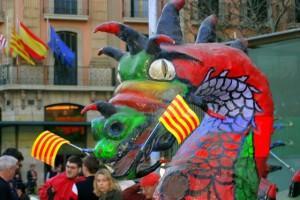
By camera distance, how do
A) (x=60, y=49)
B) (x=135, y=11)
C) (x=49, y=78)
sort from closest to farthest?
(x=60, y=49)
(x=49, y=78)
(x=135, y=11)

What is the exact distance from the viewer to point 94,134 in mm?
4027

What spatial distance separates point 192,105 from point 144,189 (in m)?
1.63

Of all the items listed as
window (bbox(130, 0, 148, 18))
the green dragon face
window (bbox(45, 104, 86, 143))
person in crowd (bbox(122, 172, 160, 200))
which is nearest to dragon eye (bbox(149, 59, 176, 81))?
the green dragon face

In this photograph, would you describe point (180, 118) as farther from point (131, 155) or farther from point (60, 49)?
point (60, 49)

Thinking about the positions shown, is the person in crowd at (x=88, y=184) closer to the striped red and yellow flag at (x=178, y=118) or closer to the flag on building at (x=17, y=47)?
the striped red and yellow flag at (x=178, y=118)

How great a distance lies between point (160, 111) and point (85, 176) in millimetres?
3127

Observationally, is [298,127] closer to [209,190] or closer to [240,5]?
[209,190]

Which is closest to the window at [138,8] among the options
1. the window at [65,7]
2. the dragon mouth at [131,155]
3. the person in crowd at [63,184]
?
the window at [65,7]

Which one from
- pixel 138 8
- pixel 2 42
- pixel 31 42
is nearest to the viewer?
pixel 2 42

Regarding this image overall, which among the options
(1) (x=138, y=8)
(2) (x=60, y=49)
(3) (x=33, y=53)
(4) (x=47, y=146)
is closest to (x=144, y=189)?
(4) (x=47, y=146)

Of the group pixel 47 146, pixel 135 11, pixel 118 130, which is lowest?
pixel 47 146

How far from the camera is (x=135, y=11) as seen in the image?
112 feet

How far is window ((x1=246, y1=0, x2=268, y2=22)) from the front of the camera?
2033 centimetres

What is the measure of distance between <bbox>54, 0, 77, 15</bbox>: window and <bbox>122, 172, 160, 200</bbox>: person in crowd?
90.3ft
